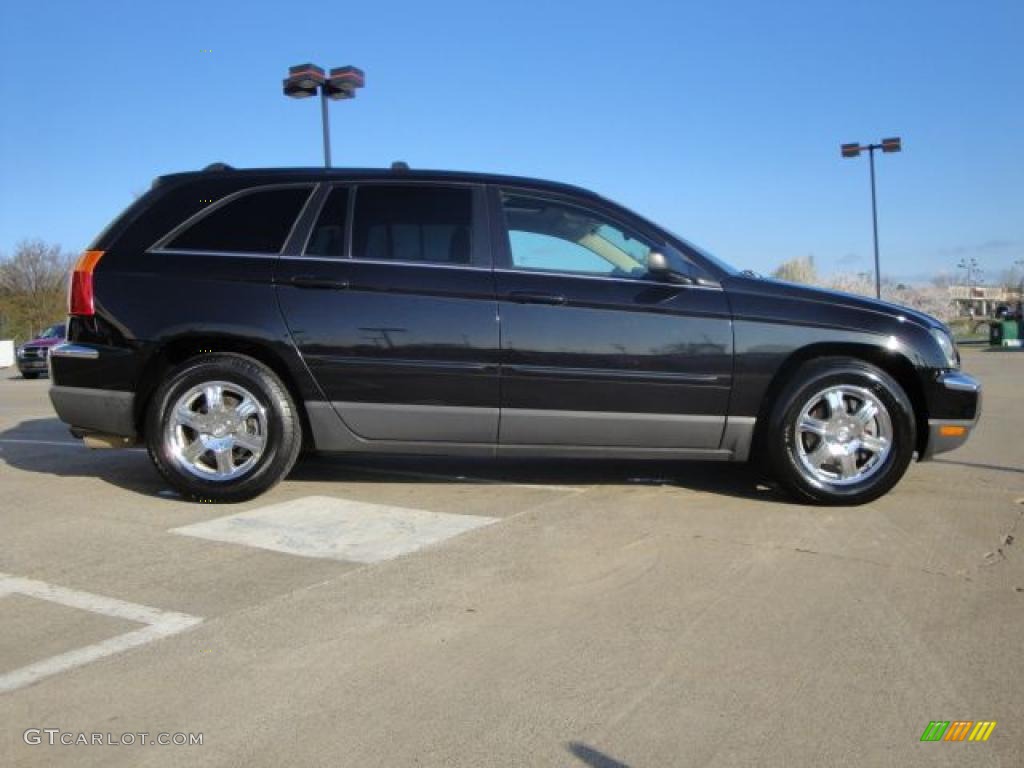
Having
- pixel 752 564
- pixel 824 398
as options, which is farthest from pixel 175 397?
pixel 824 398

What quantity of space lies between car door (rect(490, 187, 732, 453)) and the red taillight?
94.6 inches

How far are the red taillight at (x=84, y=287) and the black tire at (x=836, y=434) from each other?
4.04m

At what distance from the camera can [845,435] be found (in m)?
5.03

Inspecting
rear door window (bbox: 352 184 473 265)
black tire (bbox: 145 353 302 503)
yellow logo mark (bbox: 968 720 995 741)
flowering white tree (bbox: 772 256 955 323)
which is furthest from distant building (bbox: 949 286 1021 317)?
yellow logo mark (bbox: 968 720 995 741)

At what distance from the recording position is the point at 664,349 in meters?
4.98

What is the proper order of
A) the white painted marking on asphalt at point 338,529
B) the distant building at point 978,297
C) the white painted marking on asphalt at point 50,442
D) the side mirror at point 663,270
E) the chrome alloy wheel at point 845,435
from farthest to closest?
1. the distant building at point 978,297
2. the white painted marking on asphalt at point 50,442
3. the chrome alloy wheel at point 845,435
4. the side mirror at point 663,270
5. the white painted marking on asphalt at point 338,529

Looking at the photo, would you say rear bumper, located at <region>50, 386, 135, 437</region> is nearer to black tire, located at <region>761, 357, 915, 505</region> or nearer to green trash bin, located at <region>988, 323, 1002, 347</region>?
black tire, located at <region>761, 357, 915, 505</region>

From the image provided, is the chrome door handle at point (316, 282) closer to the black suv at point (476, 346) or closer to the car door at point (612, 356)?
the black suv at point (476, 346)

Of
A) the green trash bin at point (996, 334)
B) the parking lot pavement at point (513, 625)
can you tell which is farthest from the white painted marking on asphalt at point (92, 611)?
the green trash bin at point (996, 334)

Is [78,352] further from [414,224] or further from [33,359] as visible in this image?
[33,359]

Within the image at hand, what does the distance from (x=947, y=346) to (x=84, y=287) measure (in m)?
5.11

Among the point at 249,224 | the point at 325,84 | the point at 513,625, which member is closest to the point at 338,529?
the point at 513,625

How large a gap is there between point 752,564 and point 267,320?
2980 mm

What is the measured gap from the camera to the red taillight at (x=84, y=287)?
515cm
